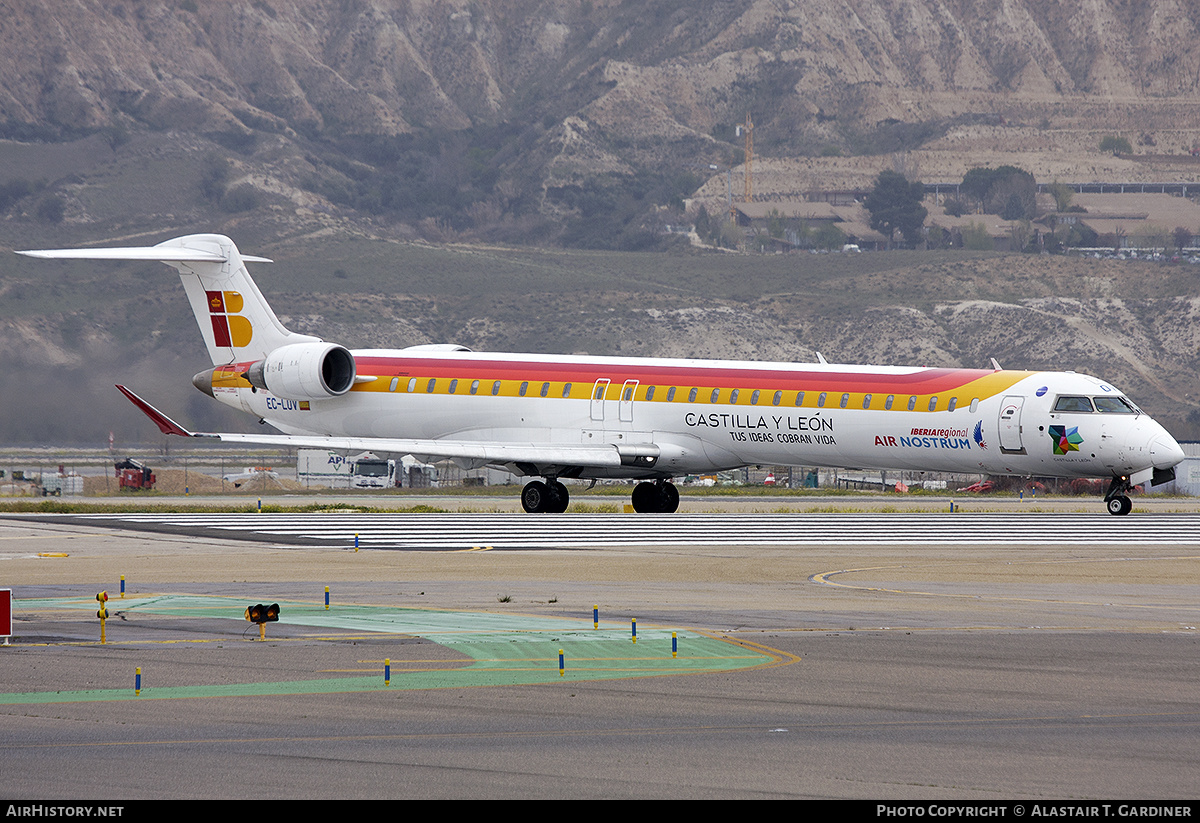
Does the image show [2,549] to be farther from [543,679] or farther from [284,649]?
[543,679]

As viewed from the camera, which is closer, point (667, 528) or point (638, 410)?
point (667, 528)

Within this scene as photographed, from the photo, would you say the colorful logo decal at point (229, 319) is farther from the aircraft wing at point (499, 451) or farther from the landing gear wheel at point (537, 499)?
the landing gear wheel at point (537, 499)

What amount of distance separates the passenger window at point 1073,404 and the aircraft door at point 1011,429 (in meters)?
0.79

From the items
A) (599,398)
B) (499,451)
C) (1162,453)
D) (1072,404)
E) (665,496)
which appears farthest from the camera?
(665,496)

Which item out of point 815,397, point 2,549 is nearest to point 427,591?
point 2,549

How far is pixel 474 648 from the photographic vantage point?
16.1 metres

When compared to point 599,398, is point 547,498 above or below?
below

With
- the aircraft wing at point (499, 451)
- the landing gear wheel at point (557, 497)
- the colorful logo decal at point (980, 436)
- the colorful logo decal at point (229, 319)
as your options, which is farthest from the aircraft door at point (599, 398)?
the colorful logo decal at point (229, 319)

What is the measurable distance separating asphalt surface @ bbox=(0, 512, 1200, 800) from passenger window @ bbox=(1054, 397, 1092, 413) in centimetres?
1049

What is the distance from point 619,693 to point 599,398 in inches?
1000

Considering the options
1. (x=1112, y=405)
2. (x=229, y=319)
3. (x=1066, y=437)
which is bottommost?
(x=1066, y=437)

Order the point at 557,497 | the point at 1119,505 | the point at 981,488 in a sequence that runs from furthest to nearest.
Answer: the point at 981,488
the point at 557,497
the point at 1119,505

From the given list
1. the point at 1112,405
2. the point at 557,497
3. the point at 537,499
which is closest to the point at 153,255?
the point at 537,499

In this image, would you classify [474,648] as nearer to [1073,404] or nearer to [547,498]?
[1073,404]
